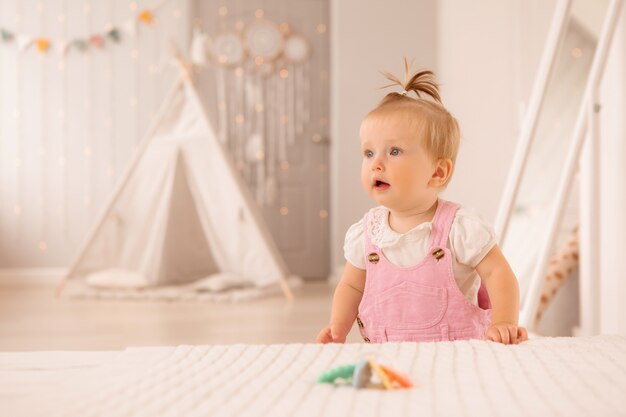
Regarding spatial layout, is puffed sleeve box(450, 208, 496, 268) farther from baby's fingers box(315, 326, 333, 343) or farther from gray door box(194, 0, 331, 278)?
gray door box(194, 0, 331, 278)

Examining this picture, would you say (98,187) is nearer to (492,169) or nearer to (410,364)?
(492,169)

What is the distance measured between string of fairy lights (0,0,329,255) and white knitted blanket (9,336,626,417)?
4.37 meters

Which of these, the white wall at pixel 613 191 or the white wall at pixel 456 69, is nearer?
the white wall at pixel 613 191

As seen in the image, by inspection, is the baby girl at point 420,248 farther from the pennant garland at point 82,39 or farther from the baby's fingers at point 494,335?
the pennant garland at point 82,39

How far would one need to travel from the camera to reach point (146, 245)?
4109mm

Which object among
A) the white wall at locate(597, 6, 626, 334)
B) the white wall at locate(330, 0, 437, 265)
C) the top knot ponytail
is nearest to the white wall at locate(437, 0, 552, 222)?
the white wall at locate(330, 0, 437, 265)

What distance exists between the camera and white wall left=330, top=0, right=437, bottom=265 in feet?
15.9

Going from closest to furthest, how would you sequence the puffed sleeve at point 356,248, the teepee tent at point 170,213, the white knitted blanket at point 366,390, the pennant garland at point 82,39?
the white knitted blanket at point 366,390 → the puffed sleeve at point 356,248 → the teepee tent at point 170,213 → the pennant garland at point 82,39

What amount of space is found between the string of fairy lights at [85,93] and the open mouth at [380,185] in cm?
396

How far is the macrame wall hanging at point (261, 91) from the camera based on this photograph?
5.00 m

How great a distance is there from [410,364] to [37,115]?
492 centimetres

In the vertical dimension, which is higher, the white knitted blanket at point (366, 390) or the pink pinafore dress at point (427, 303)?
the white knitted blanket at point (366, 390)

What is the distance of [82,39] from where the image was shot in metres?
4.98

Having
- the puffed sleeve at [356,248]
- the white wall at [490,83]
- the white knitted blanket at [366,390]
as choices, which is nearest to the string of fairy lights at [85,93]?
the white wall at [490,83]
